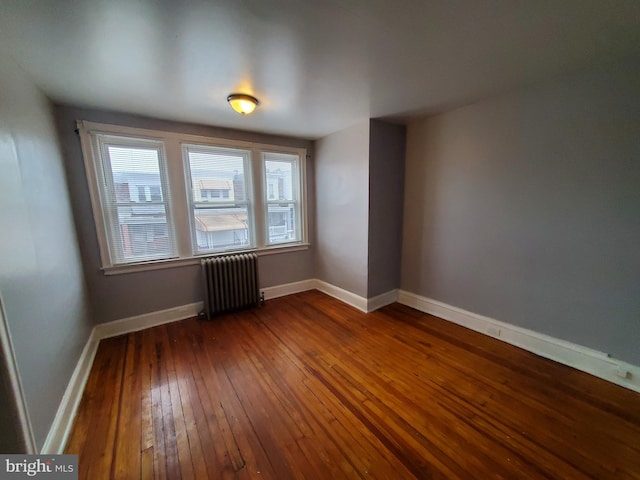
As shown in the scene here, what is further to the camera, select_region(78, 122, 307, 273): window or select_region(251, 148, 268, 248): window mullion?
select_region(251, 148, 268, 248): window mullion

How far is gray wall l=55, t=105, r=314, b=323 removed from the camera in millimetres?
2396

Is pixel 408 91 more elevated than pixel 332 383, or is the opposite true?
pixel 408 91

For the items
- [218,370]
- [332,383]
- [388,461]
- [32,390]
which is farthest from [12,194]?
[388,461]

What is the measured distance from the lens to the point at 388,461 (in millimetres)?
1363

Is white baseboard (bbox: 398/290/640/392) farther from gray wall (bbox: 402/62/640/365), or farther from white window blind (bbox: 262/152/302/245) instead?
white window blind (bbox: 262/152/302/245)

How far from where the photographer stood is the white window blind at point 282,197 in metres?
3.62

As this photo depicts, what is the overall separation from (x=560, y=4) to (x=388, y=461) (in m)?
2.53

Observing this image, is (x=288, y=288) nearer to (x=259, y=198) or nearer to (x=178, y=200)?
(x=259, y=198)

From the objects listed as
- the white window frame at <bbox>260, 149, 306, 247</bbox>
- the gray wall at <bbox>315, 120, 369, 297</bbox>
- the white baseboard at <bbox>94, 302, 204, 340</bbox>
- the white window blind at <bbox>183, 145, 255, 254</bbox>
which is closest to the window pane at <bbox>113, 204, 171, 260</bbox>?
the white window blind at <bbox>183, 145, 255, 254</bbox>

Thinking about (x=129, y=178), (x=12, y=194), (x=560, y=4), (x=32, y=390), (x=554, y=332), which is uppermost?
(x=560, y=4)

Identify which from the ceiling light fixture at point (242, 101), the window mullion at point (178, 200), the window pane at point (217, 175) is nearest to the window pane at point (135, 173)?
the window mullion at point (178, 200)

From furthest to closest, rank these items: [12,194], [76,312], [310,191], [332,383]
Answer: [310,191] < [76,312] < [332,383] < [12,194]

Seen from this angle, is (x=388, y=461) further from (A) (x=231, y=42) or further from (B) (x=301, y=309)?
(A) (x=231, y=42)

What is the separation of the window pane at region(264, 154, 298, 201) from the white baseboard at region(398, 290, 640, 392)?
A: 102 inches
